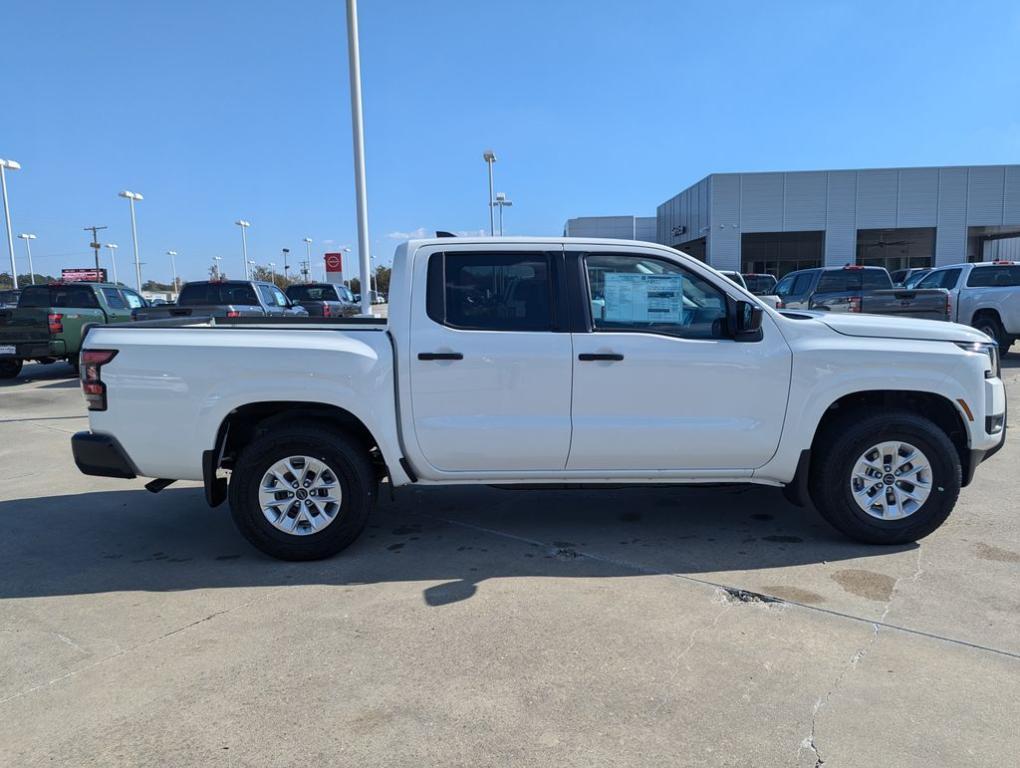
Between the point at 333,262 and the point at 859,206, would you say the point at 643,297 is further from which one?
the point at 859,206

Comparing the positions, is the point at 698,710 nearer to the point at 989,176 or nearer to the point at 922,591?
the point at 922,591

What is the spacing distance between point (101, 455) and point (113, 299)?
1297 centimetres

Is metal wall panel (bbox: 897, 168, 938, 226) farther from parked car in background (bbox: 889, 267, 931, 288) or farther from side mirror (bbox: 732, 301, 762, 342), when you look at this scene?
side mirror (bbox: 732, 301, 762, 342)

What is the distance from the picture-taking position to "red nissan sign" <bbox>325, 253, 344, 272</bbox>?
45.3 ft

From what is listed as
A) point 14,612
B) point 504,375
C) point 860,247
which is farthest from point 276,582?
point 860,247

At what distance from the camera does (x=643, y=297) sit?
456cm

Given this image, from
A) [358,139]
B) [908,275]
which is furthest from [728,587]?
[908,275]

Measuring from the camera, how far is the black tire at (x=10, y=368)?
577 inches

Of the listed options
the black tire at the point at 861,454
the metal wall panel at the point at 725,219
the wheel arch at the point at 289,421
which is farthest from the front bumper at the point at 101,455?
the metal wall panel at the point at 725,219

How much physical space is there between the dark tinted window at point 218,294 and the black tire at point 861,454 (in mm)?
12799

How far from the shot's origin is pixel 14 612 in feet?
12.8

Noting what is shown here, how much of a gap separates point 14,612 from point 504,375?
3.02 metres

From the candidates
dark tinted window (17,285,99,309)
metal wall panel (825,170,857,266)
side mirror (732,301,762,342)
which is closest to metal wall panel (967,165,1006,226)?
metal wall panel (825,170,857,266)

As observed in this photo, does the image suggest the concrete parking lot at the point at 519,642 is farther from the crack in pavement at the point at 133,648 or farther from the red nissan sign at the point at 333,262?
the red nissan sign at the point at 333,262
